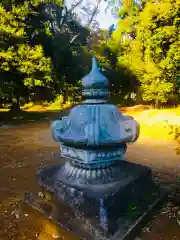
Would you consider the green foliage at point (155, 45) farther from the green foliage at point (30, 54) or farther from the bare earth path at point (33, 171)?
the bare earth path at point (33, 171)

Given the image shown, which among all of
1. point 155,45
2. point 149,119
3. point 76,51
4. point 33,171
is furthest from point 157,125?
point 76,51

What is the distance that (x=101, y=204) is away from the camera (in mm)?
2602

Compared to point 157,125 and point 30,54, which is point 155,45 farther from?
point 30,54

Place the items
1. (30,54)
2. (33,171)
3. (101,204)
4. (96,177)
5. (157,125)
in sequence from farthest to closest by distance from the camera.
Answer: (30,54), (157,125), (33,171), (96,177), (101,204)

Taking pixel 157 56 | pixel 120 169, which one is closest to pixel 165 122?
pixel 157 56

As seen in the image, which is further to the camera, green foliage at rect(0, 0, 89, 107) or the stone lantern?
green foliage at rect(0, 0, 89, 107)

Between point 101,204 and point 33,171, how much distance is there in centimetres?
338

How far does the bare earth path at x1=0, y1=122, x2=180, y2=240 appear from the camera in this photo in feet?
9.89

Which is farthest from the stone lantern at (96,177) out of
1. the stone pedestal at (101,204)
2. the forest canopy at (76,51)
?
the forest canopy at (76,51)

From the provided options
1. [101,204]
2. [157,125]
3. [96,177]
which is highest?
[96,177]

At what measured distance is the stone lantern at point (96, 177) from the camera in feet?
8.71

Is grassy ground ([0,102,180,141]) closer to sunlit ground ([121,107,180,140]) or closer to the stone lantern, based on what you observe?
sunlit ground ([121,107,180,140])

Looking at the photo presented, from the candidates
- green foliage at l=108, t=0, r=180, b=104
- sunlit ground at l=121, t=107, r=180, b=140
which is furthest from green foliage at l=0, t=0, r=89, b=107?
sunlit ground at l=121, t=107, r=180, b=140

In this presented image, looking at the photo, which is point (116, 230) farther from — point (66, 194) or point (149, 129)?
point (149, 129)
